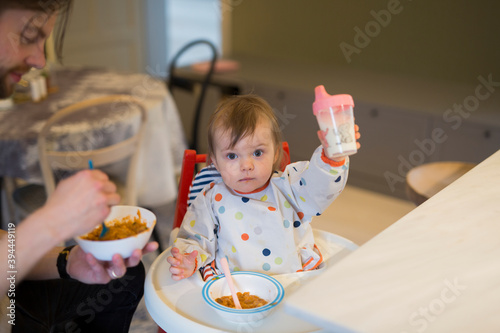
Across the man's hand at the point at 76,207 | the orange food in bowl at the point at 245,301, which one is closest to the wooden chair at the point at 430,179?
the orange food in bowl at the point at 245,301

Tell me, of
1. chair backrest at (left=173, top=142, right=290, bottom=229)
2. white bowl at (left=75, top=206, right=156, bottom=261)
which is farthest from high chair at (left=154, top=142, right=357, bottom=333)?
white bowl at (left=75, top=206, right=156, bottom=261)

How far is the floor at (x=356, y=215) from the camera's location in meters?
2.60

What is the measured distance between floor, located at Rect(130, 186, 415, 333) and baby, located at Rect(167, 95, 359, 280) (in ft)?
4.08

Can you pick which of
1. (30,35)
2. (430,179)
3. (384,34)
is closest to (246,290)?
(30,35)

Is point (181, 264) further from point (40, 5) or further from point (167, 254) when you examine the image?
point (40, 5)

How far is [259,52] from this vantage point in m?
4.19

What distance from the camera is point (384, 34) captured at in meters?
3.48

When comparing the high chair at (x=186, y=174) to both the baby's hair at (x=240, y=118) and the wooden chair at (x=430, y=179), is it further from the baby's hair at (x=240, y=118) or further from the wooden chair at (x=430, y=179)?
the wooden chair at (x=430, y=179)

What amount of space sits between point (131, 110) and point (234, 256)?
4.02 feet

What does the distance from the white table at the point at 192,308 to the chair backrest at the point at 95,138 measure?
891 millimetres

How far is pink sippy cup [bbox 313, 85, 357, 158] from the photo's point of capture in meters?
0.96

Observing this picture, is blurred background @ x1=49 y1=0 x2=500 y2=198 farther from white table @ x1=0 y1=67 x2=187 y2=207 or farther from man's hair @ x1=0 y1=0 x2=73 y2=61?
man's hair @ x1=0 y1=0 x2=73 y2=61

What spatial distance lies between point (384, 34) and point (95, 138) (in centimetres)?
211

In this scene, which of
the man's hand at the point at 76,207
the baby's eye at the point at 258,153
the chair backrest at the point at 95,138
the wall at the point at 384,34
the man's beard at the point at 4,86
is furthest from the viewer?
the wall at the point at 384,34
